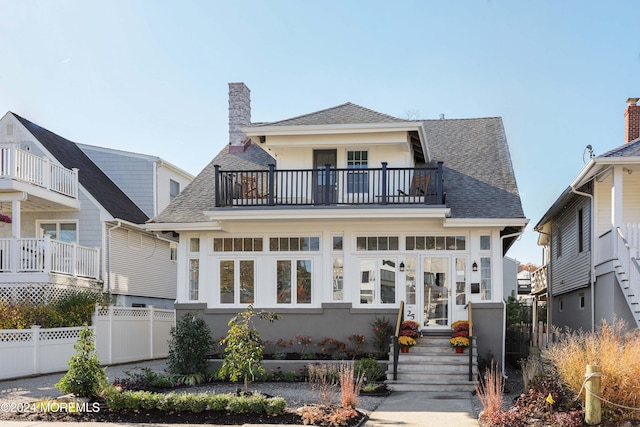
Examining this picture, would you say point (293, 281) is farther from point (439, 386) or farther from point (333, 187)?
point (439, 386)

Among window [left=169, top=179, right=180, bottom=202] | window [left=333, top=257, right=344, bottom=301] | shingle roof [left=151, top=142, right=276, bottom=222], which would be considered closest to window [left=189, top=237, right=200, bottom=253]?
shingle roof [left=151, top=142, right=276, bottom=222]

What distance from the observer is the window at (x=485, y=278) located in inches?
700

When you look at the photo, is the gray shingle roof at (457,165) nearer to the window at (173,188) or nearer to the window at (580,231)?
the window at (580,231)

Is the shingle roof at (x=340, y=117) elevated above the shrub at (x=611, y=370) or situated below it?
above

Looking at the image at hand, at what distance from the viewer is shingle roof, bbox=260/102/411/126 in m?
18.5

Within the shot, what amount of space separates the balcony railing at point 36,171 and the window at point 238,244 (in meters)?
6.76

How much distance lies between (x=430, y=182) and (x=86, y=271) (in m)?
11.7

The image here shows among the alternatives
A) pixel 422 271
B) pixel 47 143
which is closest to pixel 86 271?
pixel 47 143

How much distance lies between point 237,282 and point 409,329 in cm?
466

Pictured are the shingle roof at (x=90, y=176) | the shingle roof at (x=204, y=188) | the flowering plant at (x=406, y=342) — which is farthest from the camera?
the shingle roof at (x=90, y=176)

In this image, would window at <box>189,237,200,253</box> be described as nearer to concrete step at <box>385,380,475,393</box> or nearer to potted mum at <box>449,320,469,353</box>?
concrete step at <box>385,380,475,393</box>

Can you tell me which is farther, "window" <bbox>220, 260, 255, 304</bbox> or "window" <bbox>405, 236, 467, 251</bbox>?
"window" <bbox>220, 260, 255, 304</bbox>

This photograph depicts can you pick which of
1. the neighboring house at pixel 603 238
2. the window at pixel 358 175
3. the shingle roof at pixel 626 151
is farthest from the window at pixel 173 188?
the shingle roof at pixel 626 151

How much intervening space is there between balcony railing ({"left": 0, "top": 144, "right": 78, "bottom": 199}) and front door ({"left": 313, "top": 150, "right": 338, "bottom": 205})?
892 centimetres
